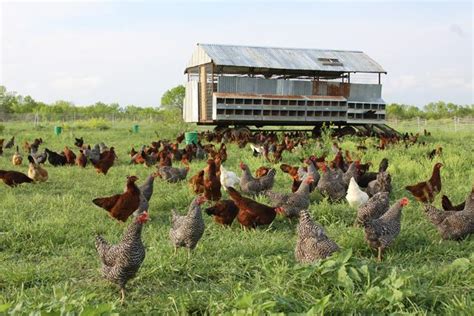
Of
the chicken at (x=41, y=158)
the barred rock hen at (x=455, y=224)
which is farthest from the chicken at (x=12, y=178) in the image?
the barred rock hen at (x=455, y=224)

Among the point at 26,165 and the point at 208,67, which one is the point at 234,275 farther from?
the point at 208,67

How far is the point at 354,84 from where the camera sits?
23203 mm

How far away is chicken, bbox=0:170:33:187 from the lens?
29.7 ft

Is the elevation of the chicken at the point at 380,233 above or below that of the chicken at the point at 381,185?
below

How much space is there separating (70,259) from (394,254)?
3.52 m

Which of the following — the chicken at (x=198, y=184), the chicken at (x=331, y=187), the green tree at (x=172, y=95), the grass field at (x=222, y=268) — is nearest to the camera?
the grass field at (x=222, y=268)

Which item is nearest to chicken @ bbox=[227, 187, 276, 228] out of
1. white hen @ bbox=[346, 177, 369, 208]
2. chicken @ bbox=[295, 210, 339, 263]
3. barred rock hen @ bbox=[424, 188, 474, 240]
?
chicken @ bbox=[295, 210, 339, 263]

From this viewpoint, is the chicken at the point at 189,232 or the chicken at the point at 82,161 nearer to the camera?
the chicken at the point at 189,232

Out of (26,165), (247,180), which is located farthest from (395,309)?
(26,165)

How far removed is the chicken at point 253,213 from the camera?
6301 millimetres

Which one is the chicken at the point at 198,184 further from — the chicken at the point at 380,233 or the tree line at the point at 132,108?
the tree line at the point at 132,108

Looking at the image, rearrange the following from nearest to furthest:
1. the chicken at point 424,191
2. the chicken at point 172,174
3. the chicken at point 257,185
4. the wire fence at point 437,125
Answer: the chicken at point 424,191
the chicken at point 257,185
the chicken at point 172,174
the wire fence at point 437,125

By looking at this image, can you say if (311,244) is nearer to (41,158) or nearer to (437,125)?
(41,158)

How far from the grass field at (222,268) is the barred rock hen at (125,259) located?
0.18 metres
